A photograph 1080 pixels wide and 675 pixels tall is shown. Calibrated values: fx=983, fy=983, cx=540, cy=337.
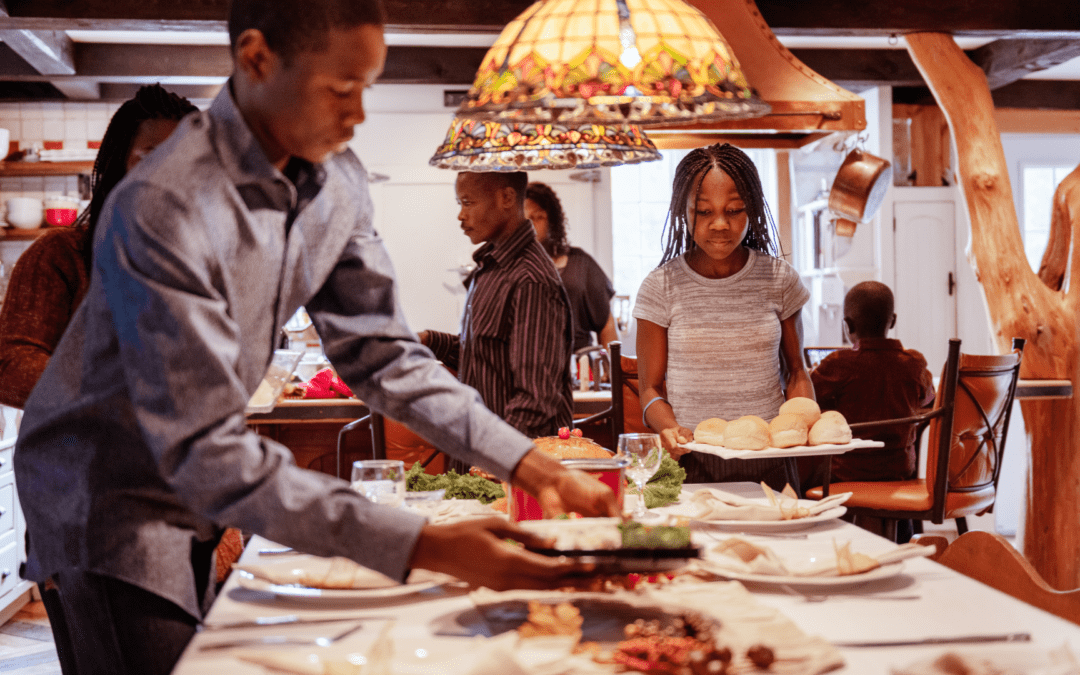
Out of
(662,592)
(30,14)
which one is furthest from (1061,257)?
(30,14)

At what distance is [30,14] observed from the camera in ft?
15.3

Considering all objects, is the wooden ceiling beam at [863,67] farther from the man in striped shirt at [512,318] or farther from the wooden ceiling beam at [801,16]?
the man in striped shirt at [512,318]

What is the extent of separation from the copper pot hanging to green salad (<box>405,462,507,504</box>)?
10.8 feet

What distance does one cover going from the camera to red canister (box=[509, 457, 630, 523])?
1.51 metres

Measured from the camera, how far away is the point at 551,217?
4.90m

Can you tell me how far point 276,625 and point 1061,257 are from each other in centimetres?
450

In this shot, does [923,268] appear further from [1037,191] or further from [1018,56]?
[1018,56]

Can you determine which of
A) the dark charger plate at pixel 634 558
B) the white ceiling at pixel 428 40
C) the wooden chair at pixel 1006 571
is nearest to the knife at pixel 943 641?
the dark charger plate at pixel 634 558

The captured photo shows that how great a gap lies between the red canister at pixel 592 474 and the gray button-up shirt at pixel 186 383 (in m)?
0.48

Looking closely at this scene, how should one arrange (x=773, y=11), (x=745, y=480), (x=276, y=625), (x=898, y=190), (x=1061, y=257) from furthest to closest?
(x=898, y=190) → (x=773, y=11) → (x=1061, y=257) → (x=745, y=480) → (x=276, y=625)

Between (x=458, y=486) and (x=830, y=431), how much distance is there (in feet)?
2.44

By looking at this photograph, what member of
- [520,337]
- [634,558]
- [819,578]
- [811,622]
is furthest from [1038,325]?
[634,558]

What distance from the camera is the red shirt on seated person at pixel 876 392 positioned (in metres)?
3.61

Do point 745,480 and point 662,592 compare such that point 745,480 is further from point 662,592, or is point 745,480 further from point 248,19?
point 248,19
